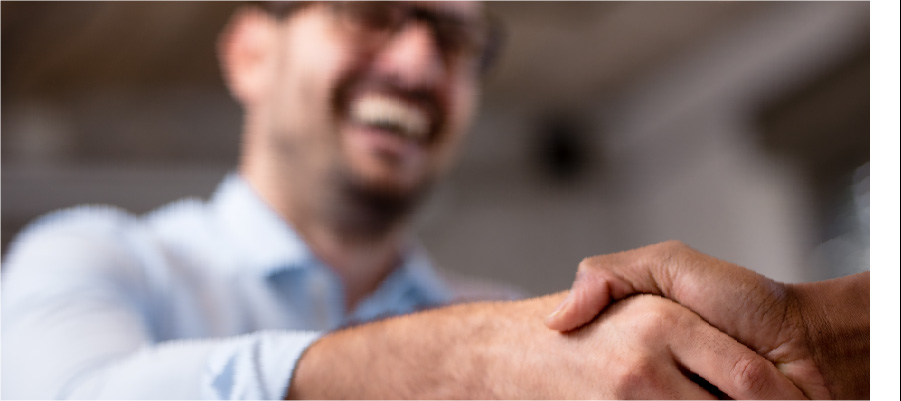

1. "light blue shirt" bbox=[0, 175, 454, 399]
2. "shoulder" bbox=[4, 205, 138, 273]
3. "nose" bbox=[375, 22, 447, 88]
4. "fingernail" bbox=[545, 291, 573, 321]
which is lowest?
"light blue shirt" bbox=[0, 175, 454, 399]

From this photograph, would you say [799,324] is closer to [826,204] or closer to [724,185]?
[826,204]

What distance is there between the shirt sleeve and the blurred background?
0.21 m

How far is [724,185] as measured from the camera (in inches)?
45.7

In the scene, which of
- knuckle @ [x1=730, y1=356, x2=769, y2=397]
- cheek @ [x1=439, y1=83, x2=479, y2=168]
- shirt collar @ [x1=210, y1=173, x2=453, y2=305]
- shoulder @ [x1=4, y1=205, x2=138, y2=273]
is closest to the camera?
knuckle @ [x1=730, y1=356, x2=769, y2=397]

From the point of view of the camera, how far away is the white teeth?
1.88ft

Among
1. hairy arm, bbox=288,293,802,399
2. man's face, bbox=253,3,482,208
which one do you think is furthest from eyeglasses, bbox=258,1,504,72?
hairy arm, bbox=288,293,802,399

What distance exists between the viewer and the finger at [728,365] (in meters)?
0.24

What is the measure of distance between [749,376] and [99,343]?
0.31 m

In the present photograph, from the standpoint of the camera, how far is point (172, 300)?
1.50 feet

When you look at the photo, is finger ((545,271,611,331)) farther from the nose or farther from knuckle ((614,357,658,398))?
the nose

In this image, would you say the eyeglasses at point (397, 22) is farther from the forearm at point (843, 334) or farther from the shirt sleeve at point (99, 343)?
the forearm at point (843, 334)

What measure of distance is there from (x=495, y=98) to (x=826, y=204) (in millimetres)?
533

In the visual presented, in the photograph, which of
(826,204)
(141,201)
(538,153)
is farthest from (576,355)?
(538,153)

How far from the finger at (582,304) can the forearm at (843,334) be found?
81 millimetres
